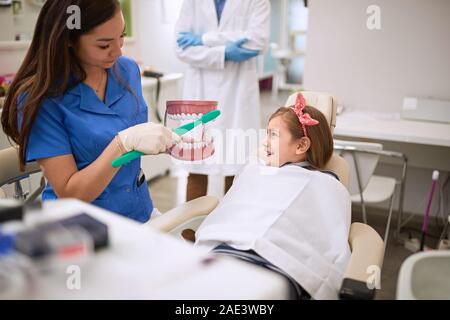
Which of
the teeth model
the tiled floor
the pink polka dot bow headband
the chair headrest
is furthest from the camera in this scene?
the tiled floor

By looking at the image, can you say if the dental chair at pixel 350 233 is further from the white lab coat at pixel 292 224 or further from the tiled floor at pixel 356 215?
the tiled floor at pixel 356 215

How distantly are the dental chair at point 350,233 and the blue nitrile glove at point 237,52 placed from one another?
0.69 meters

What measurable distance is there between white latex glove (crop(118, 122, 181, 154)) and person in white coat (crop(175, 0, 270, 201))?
1090 mm

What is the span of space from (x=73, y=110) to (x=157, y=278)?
33.6 inches

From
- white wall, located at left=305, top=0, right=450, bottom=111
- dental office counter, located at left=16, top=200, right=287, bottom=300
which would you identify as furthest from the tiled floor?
dental office counter, located at left=16, top=200, right=287, bottom=300

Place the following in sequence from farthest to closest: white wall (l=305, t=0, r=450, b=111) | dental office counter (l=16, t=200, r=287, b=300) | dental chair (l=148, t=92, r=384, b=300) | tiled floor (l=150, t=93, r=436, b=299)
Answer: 1. white wall (l=305, t=0, r=450, b=111)
2. tiled floor (l=150, t=93, r=436, b=299)
3. dental chair (l=148, t=92, r=384, b=300)
4. dental office counter (l=16, t=200, r=287, b=300)

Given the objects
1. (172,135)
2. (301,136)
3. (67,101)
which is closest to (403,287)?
(172,135)

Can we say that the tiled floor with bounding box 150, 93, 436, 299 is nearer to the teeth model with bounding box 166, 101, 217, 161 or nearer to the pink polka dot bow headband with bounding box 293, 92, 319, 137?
the pink polka dot bow headband with bounding box 293, 92, 319, 137

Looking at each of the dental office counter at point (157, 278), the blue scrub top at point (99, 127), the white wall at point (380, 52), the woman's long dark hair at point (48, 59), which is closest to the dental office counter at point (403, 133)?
the white wall at point (380, 52)

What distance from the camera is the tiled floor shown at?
82.7 inches

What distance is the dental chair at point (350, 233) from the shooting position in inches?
36.5

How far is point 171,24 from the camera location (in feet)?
12.3

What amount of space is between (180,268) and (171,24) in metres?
3.42

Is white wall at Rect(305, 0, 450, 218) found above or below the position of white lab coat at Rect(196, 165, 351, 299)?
above
